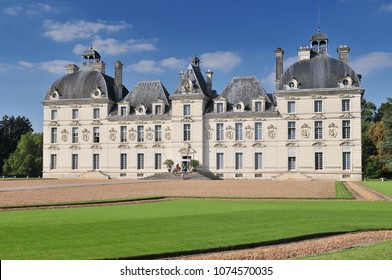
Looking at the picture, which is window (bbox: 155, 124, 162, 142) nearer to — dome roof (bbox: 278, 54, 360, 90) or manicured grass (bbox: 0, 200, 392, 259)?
dome roof (bbox: 278, 54, 360, 90)

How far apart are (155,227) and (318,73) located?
1597 inches

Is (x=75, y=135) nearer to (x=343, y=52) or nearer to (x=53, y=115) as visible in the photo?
(x=53, y=115)

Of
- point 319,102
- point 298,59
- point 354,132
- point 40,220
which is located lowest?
point 40,220

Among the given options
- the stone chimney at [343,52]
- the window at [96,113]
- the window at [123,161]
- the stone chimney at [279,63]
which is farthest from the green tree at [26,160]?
the stone chimney at [343,52]

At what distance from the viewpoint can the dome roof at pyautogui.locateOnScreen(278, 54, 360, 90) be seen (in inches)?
1916

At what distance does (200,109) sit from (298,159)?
11.5 meters

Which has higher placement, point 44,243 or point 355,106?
point 355,106

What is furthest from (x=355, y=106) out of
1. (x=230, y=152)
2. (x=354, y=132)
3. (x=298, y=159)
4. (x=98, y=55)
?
(x=98, y=55)

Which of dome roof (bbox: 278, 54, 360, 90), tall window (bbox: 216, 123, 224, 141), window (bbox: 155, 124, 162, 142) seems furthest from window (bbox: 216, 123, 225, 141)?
dome roof (bbox: 278, 54, 360, 90)

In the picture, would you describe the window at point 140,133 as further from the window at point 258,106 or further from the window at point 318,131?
the window at point 318,131

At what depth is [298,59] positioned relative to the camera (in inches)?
2018

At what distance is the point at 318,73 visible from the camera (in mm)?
49375

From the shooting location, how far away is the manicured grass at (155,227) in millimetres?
9367

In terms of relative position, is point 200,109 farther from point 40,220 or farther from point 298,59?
point 40,220
